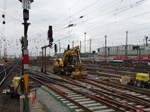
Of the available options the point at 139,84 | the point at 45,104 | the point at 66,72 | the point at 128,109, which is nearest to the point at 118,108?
the point at 128,109

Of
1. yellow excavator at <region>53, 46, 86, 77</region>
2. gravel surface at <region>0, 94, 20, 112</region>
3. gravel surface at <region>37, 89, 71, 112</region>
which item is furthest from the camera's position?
yellow excavator at <region>53, 46, 86, 77</region>

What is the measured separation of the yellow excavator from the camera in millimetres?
22388

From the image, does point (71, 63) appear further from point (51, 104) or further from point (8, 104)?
point (8, 104)

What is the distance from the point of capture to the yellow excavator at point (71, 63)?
2239 cm

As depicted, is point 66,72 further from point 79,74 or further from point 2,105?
point 2,105

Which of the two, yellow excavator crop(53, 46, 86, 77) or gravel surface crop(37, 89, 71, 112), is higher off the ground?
yellow excavator crop(53, 46, 86, 77)

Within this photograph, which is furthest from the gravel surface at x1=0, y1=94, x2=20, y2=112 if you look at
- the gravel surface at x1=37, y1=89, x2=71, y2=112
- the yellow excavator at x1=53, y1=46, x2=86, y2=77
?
the yellow excavator at x1=53, y1=46, x2=86, y2=77

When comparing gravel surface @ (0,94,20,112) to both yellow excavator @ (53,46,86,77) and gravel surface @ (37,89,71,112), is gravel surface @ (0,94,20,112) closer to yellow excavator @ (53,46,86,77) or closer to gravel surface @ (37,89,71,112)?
gravel surface @ (37,89,71,112)

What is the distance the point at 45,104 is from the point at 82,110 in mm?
2493

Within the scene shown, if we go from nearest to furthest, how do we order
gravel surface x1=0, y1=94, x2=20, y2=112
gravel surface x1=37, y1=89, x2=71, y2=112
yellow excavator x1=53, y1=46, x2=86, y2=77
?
gravel surface x1=37, y1=89, x2=71, y2=112
gravel surface x1=0, y1=94, x2=20, y2=112
yellow excavator x1=53, y1=46, x2=86, y2=77

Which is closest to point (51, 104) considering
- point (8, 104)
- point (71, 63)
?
point (8, 104)

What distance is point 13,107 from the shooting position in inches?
390

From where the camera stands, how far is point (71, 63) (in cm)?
2505

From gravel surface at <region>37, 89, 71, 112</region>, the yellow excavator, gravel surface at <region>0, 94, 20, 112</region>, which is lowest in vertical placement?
gravel surface at <region>0, 94, 20, 112</region>
